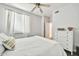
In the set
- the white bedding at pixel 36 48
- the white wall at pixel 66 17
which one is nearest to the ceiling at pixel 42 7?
the white wall at pixel 66 17

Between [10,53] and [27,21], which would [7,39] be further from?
[27,21]

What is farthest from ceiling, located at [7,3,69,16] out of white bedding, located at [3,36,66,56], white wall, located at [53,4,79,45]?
white bedding, located at [3,36,66,56]

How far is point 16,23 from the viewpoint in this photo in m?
1.37

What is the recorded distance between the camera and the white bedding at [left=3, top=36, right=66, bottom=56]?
1.13 m

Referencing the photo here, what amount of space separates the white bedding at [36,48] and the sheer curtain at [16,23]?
180mm

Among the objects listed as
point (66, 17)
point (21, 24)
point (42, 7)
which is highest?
point (42, 7)

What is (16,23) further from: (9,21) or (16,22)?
(9,21)

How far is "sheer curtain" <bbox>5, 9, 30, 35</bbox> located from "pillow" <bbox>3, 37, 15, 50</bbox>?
0.12 meters

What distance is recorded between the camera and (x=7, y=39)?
1.24 m

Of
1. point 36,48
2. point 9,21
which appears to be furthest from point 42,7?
point 36,48

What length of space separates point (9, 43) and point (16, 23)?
36 centimetres

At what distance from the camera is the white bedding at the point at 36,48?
1.13m

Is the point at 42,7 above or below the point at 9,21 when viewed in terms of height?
above

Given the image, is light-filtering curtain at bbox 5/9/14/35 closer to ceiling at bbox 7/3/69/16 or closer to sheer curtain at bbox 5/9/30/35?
sheer curtain at bbox 5/9/30/35
